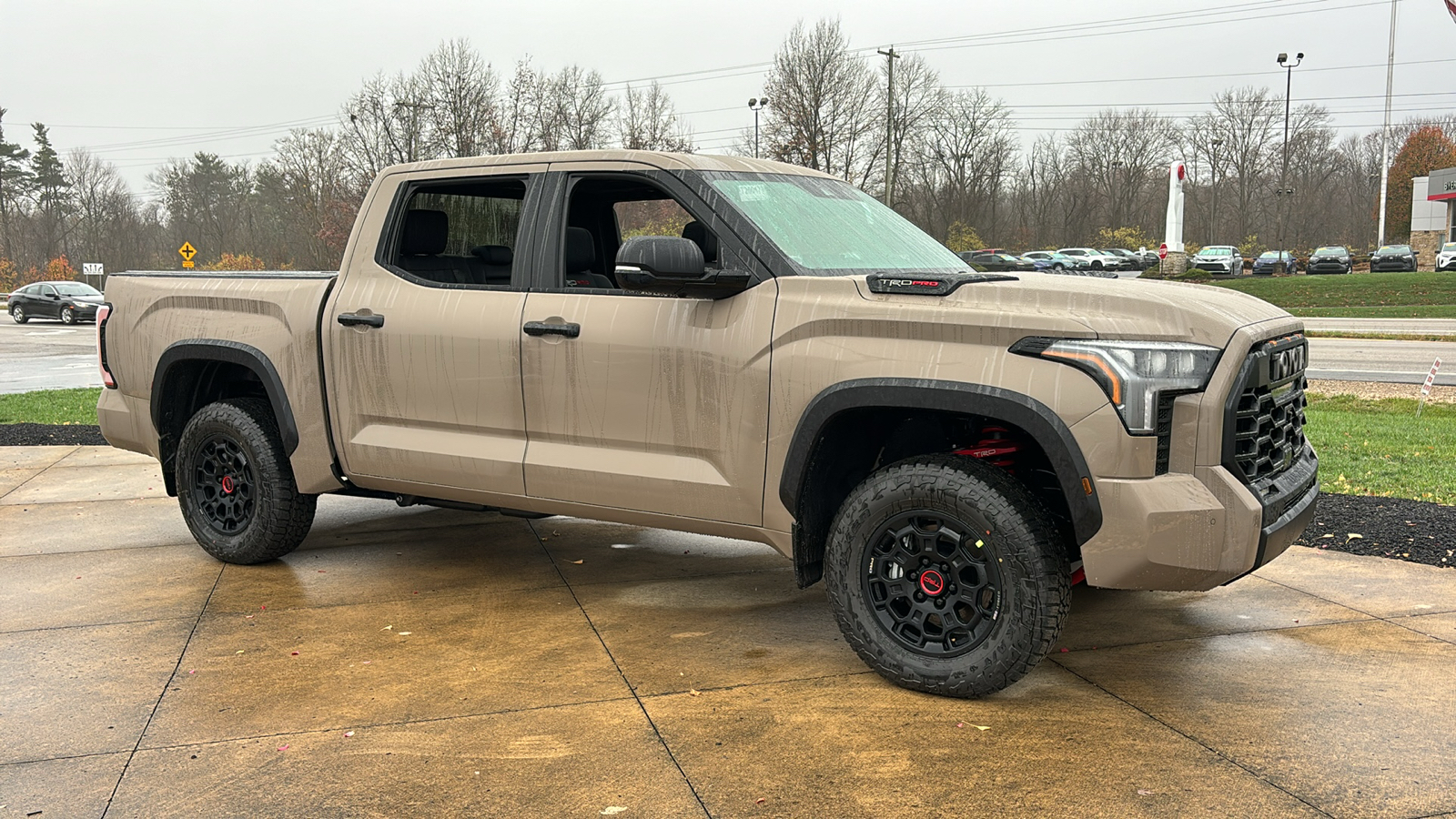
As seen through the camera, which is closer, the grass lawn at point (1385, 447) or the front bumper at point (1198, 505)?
the front bumper at point (1198, 505)

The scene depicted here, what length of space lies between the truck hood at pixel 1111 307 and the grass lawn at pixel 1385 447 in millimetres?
4811

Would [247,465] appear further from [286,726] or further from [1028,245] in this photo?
[1028,245]

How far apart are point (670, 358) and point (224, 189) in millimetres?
89832

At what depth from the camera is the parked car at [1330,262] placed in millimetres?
50875

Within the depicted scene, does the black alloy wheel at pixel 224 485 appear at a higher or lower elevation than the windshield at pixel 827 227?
lower

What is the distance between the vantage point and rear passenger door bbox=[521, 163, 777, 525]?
433 cm

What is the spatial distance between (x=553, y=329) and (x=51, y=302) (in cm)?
4067

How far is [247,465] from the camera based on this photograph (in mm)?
5875

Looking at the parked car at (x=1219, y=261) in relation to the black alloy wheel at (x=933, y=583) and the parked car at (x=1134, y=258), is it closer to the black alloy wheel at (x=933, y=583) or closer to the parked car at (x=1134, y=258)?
the parked car at (x=1134, y=258)

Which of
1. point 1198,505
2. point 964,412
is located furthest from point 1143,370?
point 964,412

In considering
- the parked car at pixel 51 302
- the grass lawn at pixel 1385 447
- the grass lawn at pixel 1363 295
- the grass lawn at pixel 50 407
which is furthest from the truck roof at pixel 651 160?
the parked car at pixel 51 302

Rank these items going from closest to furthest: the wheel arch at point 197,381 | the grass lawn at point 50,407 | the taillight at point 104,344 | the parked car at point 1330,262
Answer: the wheel arch at point 197,381 → the taillight at point 104,344 → the grass lawn at point 50,407 → the parked car at point 1330,262

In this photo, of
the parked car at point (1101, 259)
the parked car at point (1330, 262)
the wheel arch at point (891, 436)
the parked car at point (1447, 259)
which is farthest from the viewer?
the parked car at point (1101, 259)

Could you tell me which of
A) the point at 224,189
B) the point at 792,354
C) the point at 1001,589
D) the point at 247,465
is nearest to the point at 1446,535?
the point at 1001,589
